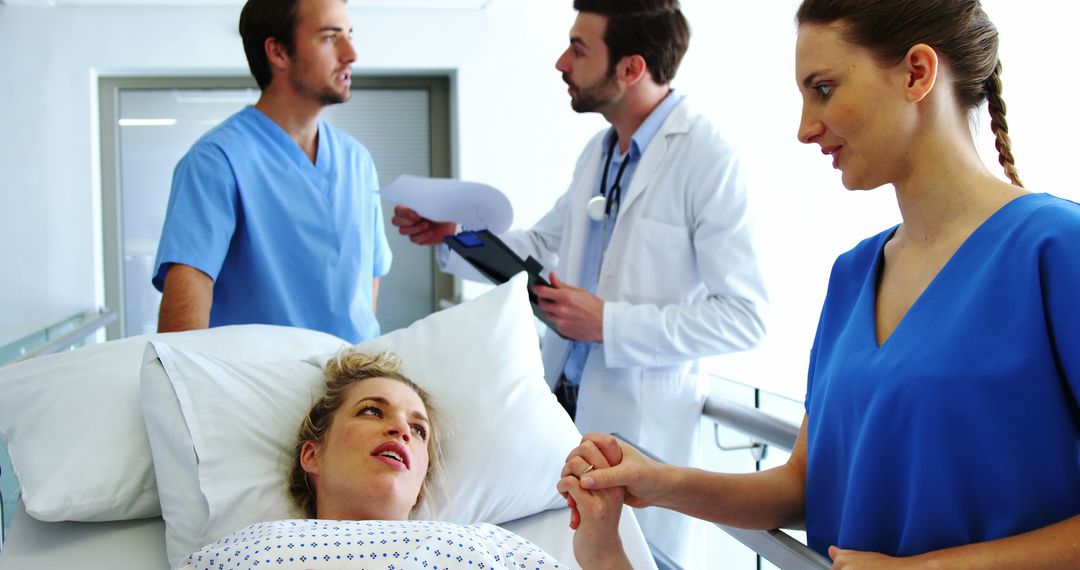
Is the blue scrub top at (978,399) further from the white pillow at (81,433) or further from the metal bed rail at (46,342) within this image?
the metal bed rail at (46,342)

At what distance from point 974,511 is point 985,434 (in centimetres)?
9

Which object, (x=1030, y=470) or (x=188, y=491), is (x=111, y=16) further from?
(x=1030, y=470)

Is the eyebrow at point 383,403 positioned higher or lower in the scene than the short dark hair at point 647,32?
lower

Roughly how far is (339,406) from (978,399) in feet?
3.12

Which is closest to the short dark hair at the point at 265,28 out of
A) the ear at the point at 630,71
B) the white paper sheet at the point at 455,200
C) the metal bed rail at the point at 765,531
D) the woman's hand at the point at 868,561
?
the white paper sheet at the point at 455,200

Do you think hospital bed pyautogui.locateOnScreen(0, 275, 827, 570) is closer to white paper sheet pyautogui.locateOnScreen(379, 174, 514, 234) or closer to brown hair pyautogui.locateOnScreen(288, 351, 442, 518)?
brown hair pyautogui.locateOnScreen(288, 351, 442, 518)

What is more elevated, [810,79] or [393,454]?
[810,79]

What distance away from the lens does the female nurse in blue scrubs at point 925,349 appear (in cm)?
85

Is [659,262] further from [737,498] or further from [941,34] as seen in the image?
[941,34]

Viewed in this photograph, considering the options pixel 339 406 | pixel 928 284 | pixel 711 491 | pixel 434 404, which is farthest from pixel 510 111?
pixel 928 284

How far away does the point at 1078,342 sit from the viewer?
0.80 meters

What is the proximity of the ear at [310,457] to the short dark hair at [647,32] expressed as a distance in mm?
1107

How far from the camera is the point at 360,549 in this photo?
1.16 m

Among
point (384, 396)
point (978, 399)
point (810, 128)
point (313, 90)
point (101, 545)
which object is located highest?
point (313, 90)
